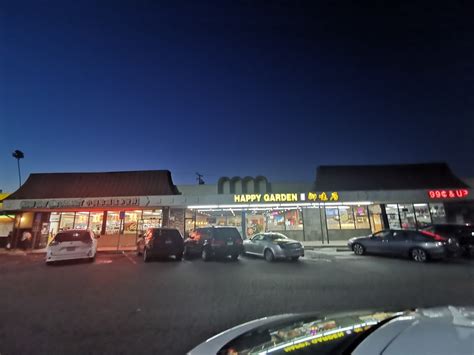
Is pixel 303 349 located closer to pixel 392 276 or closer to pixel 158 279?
pixel 158 279

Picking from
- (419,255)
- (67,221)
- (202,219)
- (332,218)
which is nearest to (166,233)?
(202,219)

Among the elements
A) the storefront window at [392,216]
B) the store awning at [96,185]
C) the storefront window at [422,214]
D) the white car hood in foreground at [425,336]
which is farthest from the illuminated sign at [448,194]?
the store awning at [96,185]

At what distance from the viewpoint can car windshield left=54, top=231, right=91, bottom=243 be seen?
1250 centimetres

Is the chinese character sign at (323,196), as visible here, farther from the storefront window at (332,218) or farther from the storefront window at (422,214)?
the storefront window at (422,214)

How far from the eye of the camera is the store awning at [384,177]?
74.6 feet

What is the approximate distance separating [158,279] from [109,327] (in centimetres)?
419

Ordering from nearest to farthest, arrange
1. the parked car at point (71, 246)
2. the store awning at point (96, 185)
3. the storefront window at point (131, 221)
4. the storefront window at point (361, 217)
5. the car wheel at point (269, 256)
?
the parked car at point (71, 246), the car wheel at point (269, 256), the storefront window at point (131, 221), the storefront window at point (361, 217), the store awning at point (96, 185)

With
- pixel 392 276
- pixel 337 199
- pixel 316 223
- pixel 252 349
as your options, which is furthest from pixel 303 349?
pixel 316 223

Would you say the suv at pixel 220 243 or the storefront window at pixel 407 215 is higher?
the storefront window at pixel 407 215

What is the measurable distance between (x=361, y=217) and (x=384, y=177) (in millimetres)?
5581

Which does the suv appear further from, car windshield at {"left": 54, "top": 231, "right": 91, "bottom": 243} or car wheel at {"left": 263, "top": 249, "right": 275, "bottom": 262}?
car windshield at {"left": 54, "top": 231, "right": 91, "bottom": 243}

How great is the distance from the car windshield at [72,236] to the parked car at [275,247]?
932cm

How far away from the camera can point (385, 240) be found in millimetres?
13125

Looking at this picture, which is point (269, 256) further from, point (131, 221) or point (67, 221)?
point (67, 221)
